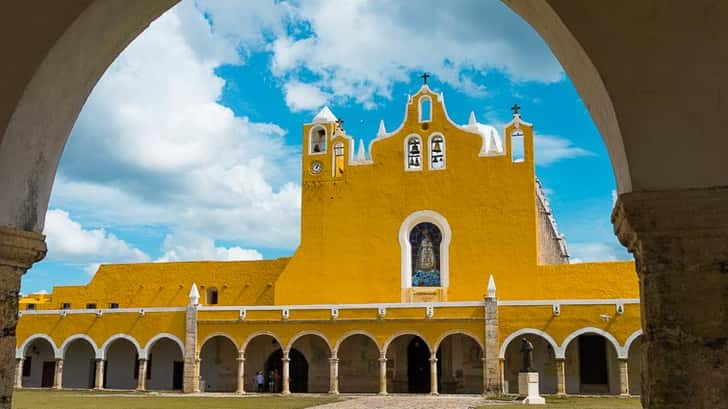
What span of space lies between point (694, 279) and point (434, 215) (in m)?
22.2

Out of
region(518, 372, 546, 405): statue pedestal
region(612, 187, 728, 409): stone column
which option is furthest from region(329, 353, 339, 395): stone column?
region(612, 187, 728, 409): stone column

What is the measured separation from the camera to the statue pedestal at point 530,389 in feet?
61.2

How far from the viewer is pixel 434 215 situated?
2506 cm

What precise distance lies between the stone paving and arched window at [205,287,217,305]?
8.52m

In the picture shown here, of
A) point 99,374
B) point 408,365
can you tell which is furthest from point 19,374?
point 408,365

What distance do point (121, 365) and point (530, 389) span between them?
14639 millimetres

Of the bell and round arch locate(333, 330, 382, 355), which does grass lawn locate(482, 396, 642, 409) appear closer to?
round arch locate(333, 330, 382, 355)

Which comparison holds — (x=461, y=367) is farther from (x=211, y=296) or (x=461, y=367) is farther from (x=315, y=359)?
(x=211, y=296)

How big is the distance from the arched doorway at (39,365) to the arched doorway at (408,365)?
12.0 meters

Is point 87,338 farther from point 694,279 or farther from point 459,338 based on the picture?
point 694,279

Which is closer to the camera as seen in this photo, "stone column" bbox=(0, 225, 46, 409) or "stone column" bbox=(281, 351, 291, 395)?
"stone column" bbox=(0, 225, 46, 409)

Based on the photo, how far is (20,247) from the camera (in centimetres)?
341

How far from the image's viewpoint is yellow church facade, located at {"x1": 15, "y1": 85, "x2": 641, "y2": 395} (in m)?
22.3

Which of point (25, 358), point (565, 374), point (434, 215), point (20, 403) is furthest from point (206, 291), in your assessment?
point (565, 374)
